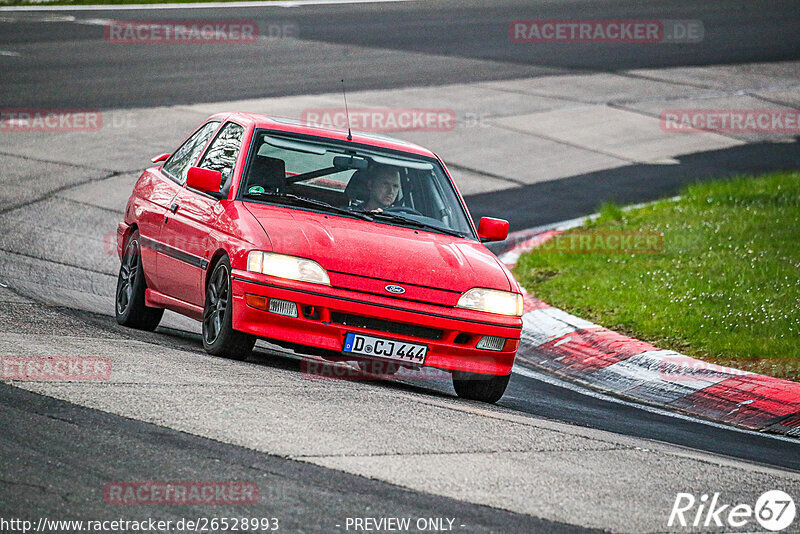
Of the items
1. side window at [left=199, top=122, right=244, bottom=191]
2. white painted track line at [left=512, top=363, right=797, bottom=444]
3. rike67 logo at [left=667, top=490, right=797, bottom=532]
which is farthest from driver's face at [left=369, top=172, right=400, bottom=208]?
rike67 logo at [left=667, top=490, right=797, bottom=532]

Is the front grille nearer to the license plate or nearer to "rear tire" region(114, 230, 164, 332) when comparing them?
the license plate

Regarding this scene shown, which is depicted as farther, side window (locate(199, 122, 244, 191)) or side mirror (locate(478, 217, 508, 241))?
side mirror (locate(478, 217, 508, 241))

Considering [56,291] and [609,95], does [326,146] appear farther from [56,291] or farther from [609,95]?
[609,95]

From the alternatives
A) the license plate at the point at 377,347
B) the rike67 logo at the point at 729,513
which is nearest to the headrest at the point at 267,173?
the license plate at the point at 377,347

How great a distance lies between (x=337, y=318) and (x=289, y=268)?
0.41 meters

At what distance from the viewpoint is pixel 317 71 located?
24078mm

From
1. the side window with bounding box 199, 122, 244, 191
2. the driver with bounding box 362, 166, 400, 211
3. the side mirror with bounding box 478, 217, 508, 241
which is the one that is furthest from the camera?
the side mirror with bounding box 478, 217, 508, 241

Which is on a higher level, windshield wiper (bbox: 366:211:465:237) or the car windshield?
the car windshield

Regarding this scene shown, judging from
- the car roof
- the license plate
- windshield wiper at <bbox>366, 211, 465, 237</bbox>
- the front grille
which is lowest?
the license plate

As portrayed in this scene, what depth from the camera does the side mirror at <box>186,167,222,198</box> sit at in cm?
806

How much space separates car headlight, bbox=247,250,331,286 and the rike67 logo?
2.62 m

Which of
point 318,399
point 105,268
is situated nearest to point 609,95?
point 105,268

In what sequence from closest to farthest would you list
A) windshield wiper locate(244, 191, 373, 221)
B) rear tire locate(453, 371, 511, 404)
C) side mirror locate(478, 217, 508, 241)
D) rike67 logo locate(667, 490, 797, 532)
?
rike67 logo locate(667, 490, 797, 532) → rear tire locate(453, 371, 511, 404) → windshield wiper locate(244, 191, 373, 221) → side mirror locate(478, 217, 508, 241)

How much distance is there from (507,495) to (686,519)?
76cm
